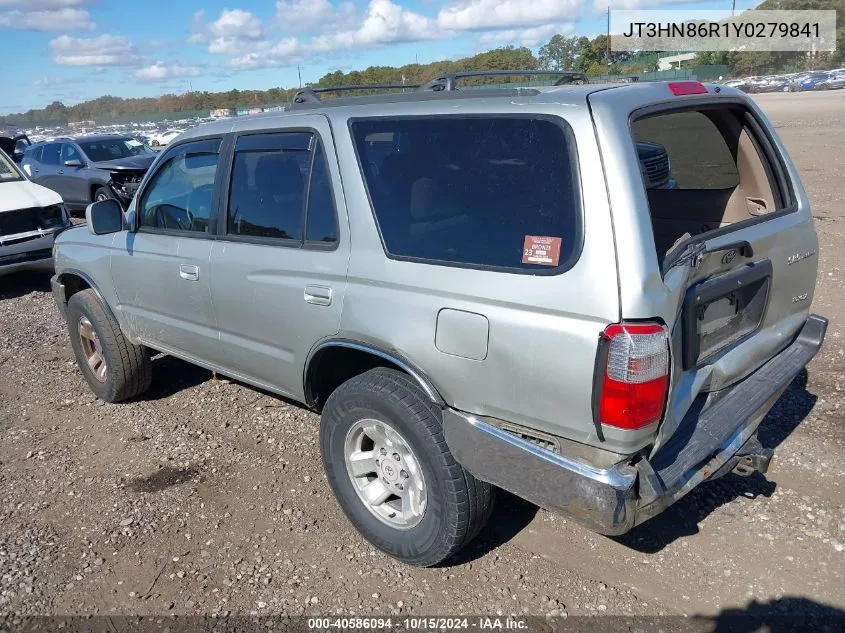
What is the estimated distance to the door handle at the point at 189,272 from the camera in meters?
3.76

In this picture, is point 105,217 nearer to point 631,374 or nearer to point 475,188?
point 475,188

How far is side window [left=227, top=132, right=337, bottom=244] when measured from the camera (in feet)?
10.3

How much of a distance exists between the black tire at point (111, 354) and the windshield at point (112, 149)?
9713mm

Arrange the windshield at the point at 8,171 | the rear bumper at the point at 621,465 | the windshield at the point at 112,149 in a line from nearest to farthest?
the rear bumper at the point at 621,465, the windshield at the point at 8,171, the windshield at the point at 112,149

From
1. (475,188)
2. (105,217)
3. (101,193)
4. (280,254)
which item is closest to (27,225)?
(101,193)

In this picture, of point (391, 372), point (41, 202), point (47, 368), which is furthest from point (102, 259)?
point (41, 202)

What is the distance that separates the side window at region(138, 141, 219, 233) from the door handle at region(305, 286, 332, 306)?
3.33 feet

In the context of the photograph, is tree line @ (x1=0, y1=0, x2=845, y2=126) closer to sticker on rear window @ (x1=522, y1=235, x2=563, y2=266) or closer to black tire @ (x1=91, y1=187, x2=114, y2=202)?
black tire @ (x1=91, y1=187, x2=114, y2=202)

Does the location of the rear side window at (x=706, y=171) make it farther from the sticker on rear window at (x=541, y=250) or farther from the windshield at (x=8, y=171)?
the windshield at (x=8, y=171)

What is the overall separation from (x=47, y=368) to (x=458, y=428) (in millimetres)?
4706

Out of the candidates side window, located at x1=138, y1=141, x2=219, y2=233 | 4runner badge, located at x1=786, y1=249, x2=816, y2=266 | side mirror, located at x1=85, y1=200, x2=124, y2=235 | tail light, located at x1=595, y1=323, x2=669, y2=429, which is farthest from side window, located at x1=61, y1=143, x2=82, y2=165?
tail light, located at x1=595, y1=323, x2=669, y2=429

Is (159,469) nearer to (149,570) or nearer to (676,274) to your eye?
(149,570)

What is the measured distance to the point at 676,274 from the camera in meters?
2.33

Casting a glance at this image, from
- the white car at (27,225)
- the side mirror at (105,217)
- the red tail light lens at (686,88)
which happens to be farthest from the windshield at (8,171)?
the red tail light lens at (686,88)
